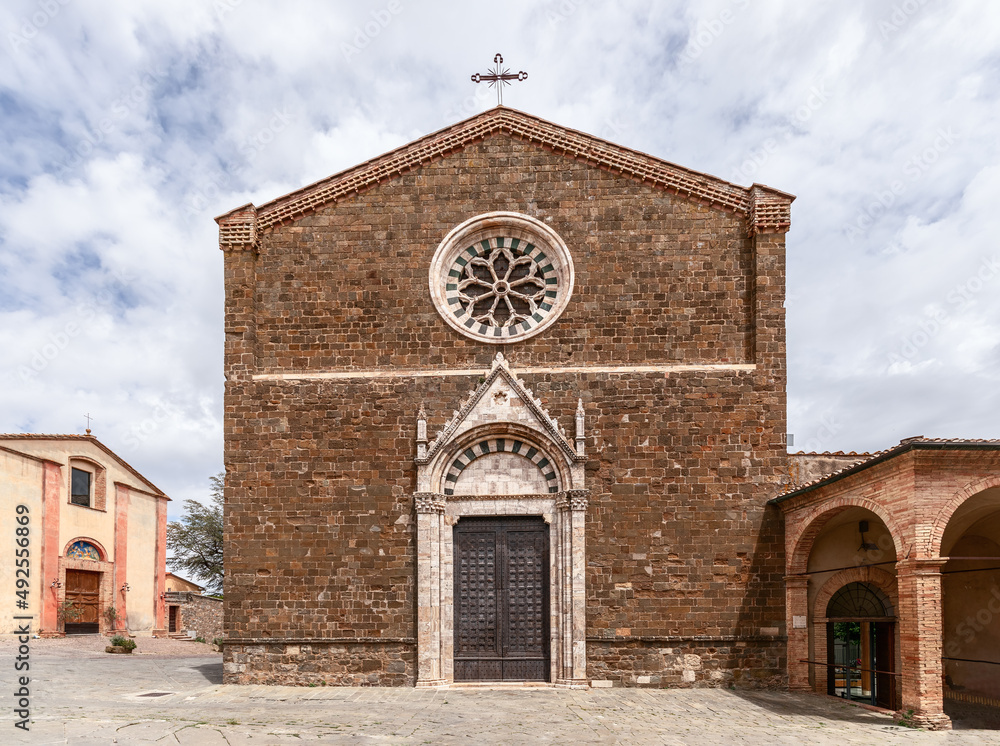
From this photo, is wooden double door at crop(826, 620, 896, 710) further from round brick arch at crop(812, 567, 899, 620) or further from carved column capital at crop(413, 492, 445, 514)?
carved column capital at crop(413, 492, 445, 514)

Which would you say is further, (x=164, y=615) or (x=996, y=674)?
(x=164, y=615)

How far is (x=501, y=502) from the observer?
15219 millimetres

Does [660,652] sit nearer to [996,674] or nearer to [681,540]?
[681,540]

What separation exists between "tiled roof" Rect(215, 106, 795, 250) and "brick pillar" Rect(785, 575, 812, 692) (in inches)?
277

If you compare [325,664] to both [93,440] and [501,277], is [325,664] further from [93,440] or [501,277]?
[93,440]

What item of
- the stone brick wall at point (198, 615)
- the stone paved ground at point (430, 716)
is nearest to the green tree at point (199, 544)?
the stone brick wall at point (198, 615)

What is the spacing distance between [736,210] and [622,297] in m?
2.83

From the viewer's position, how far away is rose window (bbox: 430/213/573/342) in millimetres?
15812

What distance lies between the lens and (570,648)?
47.6 ft

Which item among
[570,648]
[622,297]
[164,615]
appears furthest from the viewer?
[164,615]

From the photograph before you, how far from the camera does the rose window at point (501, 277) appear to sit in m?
15.8

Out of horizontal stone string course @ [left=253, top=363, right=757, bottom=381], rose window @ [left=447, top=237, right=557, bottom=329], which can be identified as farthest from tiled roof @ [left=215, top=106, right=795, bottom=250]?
A: horizontal stone string course @ [left=253, top=363, right=757, bottom=381]

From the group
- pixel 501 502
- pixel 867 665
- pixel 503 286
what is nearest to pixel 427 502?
pixel 501 502

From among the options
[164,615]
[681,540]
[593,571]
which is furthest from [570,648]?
[164,615]
